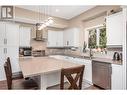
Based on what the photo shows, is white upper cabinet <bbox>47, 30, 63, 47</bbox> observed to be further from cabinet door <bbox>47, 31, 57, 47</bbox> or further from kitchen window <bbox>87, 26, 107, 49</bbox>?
kitchen window <bbox>87, 26, 107, 49</bbox>

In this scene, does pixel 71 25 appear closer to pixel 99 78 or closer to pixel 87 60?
pixel 87 60

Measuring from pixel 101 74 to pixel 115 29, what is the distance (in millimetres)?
1199

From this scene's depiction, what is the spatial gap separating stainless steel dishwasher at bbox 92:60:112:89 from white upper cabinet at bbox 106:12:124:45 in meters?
0.66

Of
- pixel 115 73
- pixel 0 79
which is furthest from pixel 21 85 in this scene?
pixel 0 79

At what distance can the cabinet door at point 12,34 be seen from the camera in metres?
3.84

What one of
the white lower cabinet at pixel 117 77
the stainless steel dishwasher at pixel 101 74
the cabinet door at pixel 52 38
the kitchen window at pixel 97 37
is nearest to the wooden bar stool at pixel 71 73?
the white lower cabinet at pixel 117 77

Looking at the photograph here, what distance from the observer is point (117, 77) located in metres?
2.55

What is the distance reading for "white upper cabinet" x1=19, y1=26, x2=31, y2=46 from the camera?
4352mm

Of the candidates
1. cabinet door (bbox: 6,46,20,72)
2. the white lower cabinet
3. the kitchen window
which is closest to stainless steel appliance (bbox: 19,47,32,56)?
cabinet door (bbox: 6,46,20,72)

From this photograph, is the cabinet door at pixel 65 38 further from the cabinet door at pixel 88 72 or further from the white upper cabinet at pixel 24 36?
the cabinet door at pixel 88 72

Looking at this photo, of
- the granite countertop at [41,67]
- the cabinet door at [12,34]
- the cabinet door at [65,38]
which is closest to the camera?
the granite countertop at [41,67]

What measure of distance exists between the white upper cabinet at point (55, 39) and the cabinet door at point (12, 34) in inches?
60.4

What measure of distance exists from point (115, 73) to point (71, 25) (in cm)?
350

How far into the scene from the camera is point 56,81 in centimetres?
196
